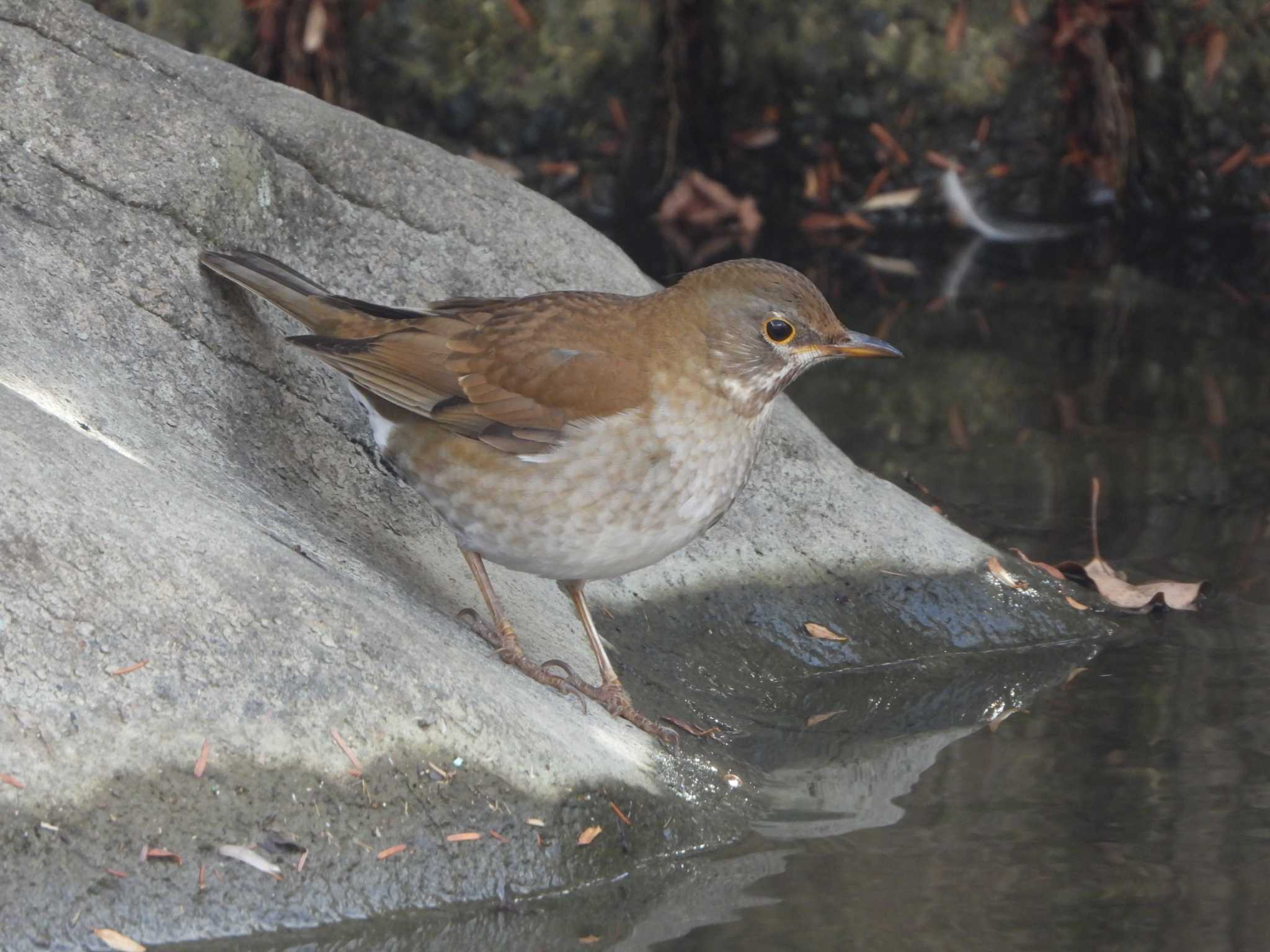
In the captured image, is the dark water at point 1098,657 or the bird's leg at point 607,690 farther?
the bird's leg at point 607,690

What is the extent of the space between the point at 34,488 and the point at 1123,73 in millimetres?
9766

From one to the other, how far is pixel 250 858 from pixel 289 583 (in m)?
0.69

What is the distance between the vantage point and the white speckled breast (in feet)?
14.5

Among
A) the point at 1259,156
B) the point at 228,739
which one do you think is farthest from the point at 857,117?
the point at 228,739

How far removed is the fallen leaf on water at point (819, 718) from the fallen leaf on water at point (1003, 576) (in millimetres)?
972

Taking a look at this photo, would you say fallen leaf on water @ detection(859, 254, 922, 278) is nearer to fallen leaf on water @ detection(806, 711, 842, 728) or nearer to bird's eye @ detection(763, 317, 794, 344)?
fallen leaf on water @ detection(806, 711, 842, 728)

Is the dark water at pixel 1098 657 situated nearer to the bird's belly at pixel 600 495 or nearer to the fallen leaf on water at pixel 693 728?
the fallen leaf on water at pixel 693 728

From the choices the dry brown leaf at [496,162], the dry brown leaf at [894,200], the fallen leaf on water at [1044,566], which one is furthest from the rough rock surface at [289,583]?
the dry brown leaf at [894,200]

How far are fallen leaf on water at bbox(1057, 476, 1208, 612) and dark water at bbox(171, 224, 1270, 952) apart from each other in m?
0.07

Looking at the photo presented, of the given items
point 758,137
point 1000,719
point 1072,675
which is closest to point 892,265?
point 758,137

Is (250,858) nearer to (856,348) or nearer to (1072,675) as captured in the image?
(856,348)

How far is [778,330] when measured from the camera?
4617mm

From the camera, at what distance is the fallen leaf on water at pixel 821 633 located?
5352 mm

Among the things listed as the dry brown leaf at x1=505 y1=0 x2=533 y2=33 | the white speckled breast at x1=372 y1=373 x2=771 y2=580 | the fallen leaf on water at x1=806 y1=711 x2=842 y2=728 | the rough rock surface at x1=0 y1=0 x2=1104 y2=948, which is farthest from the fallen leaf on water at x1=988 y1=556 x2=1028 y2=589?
the dry brown leaf at x1=505 y1=0 x2=533 y2=33
